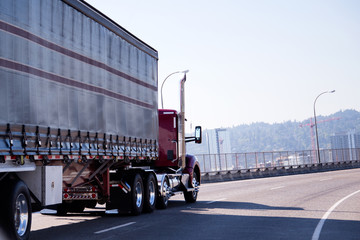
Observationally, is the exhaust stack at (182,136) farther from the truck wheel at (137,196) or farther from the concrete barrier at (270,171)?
the concrete barrier at (270,171)

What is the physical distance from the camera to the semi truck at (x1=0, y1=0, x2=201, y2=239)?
28.8 feet

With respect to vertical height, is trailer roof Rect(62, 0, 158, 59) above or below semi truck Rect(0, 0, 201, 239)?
above

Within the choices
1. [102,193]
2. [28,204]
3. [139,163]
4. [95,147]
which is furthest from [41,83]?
[139,163]

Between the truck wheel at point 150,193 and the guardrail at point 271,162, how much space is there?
70.9ft

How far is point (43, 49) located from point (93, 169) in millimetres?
4181

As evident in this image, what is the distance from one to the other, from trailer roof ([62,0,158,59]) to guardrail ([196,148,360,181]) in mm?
22425

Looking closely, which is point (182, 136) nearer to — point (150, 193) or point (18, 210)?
point (150, 193)

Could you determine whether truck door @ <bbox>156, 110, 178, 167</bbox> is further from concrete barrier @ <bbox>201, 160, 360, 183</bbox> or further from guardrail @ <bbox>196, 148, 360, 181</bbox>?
guardrail @ <bbox>196, 148, 360, 181</bbox>

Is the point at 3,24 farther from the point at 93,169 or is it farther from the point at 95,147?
the point at 93,169

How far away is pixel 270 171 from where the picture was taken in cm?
4731

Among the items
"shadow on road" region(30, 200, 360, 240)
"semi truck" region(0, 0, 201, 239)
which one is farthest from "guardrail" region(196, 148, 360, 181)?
"shadow on road" region(30, 200, 360, 240)

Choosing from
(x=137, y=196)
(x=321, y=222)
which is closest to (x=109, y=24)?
(x=137, y=196)

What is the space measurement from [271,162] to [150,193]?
121 feet

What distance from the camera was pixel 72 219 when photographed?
14.2 metres
